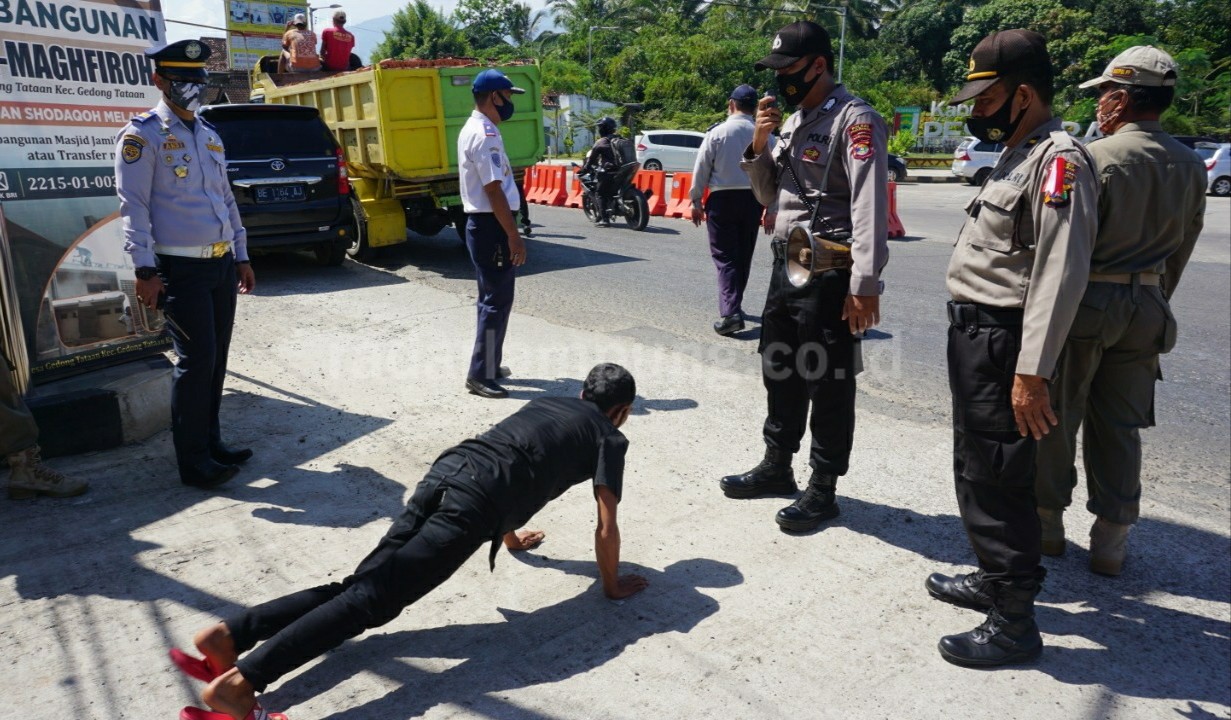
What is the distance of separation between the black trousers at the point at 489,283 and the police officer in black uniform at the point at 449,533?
251 cm

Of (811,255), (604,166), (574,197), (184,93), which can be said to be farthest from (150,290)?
(574,197)

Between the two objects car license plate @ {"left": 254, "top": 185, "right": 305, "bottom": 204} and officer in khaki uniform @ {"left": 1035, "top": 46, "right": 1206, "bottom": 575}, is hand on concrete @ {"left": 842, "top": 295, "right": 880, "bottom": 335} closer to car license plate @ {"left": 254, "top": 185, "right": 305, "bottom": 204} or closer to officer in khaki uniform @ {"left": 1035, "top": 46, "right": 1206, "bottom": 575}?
officer in khaki uniform @ {"left": 1035, "top": 46, "right": 1206, "bottom": 575}

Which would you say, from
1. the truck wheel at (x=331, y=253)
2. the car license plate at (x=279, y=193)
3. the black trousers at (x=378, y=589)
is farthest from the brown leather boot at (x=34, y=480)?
the truck wheel at (x=331, y=253)

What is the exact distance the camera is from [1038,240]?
8.79 ft

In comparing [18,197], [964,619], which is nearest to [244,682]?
[964,619]

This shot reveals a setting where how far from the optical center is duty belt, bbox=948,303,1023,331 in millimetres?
2840

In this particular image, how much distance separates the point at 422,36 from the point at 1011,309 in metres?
63.9

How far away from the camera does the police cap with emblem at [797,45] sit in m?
3.65

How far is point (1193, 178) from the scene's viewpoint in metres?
3.27

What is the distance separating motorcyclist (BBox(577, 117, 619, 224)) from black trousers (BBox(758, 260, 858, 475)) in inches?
398

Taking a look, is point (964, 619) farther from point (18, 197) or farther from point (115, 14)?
point (115, 14)

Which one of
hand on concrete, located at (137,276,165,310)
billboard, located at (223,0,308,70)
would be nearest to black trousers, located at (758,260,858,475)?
hand on concrete, located at (137,276,165,310)

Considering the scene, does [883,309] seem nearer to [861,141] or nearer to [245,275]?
[861,141]

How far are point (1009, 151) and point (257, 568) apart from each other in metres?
3.26
